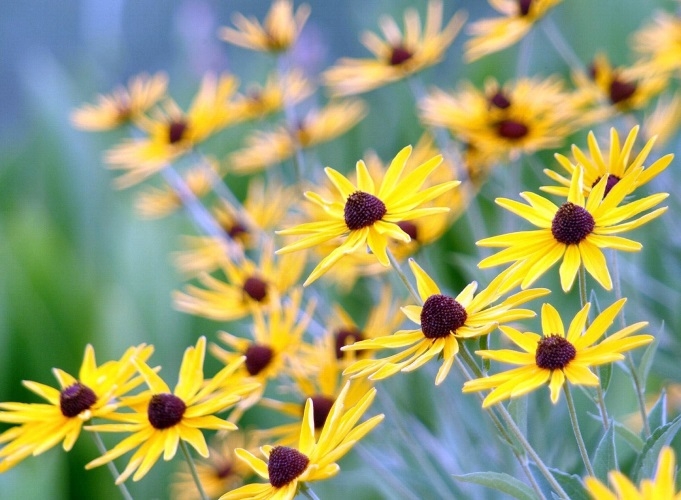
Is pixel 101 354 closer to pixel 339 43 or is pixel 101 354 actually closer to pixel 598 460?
pixel 598 460

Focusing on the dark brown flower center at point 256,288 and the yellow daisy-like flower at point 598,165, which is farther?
the dark brown flower center at point 256,288

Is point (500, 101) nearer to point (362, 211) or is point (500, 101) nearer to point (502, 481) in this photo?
point (362, 211)

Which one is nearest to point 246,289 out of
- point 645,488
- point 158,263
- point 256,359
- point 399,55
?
point 256,359

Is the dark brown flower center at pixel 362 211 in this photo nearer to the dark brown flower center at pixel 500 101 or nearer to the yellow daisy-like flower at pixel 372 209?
the yellow daisy-like flower at pixel 372 209

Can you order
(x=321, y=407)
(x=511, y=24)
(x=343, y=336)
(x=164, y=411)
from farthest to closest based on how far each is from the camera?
(x=511, y=24) < (x=343, y=336) < (x=321, y=407) < (x=164, y=411)

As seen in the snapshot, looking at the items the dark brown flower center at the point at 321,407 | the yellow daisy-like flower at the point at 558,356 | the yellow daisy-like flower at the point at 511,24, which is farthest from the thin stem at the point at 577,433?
the yellow daisy-like flower at the point at 511,24
